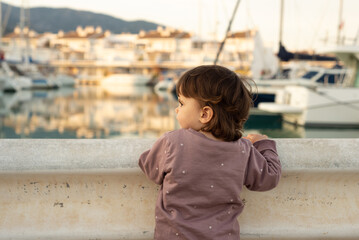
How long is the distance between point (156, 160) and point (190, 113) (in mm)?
216

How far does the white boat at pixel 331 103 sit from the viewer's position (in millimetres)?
13578

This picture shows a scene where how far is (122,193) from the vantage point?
1692 mm

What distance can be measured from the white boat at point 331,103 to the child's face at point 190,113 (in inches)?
519

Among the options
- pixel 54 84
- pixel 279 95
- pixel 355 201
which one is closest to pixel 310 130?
pixel 279 95

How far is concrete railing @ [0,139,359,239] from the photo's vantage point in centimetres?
160

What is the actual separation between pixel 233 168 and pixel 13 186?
2.99 ft

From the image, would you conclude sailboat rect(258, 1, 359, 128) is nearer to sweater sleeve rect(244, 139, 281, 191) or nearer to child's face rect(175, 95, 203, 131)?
sweater sleeve rect(244, 139, 281, 191)

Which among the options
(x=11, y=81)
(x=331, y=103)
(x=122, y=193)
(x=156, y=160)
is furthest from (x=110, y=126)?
(x=11, y=81)

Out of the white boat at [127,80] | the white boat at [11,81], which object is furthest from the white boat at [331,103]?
the white boat at [127,80]

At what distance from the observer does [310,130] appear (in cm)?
1388

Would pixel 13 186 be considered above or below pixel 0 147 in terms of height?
below

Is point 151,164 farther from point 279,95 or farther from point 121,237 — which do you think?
point 279,95

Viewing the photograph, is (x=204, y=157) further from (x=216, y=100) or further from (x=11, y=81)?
(x=11, y=81)

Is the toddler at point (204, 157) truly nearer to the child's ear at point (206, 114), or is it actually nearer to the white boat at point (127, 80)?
the child's ear at point (206, 114)
